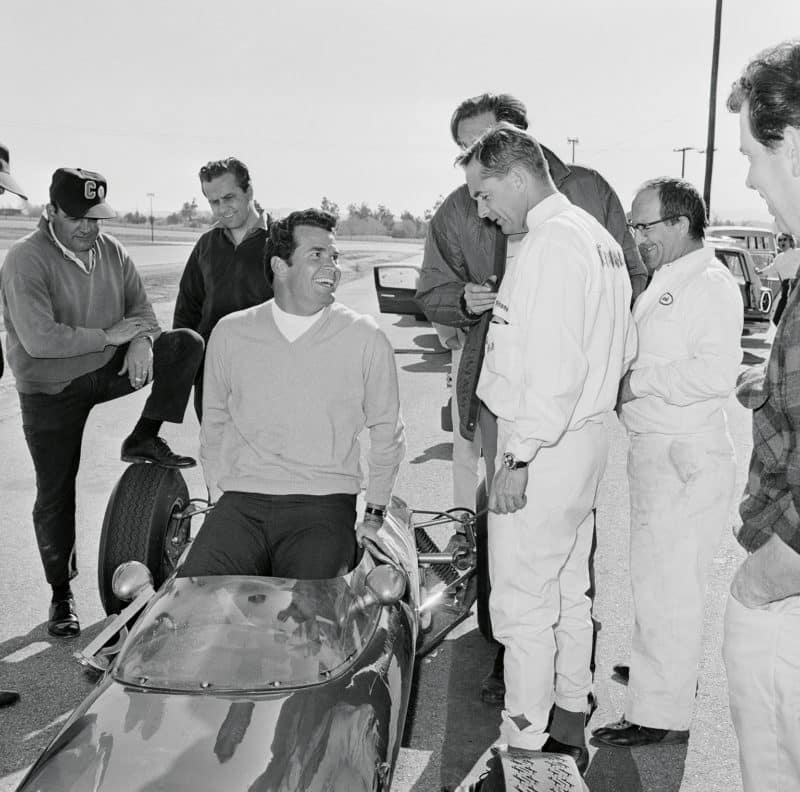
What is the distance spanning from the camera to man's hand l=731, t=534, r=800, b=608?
75.3 inches

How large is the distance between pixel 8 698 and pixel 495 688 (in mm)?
1929

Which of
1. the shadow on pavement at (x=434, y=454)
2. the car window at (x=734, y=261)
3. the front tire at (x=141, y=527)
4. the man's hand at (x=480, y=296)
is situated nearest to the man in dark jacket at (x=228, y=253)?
the front tire at (x=141, y=527)

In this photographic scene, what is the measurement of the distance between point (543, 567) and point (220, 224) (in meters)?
2.93

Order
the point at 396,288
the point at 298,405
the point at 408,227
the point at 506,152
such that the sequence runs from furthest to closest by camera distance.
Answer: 1. the point at 408,227
2. the point at 396,288
3. the point at 298,405
4. the point at 506,152

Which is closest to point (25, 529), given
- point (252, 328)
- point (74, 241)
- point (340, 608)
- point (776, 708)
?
point (74, 241)

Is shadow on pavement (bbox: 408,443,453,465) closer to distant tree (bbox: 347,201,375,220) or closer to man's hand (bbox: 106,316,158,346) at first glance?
man's hand (bbox: 106,316,158,346)

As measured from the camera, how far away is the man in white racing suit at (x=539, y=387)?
3039 mm

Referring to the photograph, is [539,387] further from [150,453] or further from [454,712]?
[150,453]

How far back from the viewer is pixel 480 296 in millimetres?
3891

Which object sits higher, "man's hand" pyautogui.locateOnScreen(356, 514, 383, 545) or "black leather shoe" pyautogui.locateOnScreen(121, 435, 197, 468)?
"black leather shoe" pyautogui.locateOnScreen(121, 435, 197, 468)

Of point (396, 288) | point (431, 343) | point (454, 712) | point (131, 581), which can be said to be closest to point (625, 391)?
point (454, 712)

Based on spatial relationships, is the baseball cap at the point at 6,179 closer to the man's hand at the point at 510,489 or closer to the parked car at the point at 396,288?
the man's hand at the point at 510,489

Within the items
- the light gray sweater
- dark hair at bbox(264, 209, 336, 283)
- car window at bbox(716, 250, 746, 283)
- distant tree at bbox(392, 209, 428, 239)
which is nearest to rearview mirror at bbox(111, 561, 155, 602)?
the light gray sweater

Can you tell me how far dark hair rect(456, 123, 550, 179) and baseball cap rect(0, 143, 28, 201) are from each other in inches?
90.1
